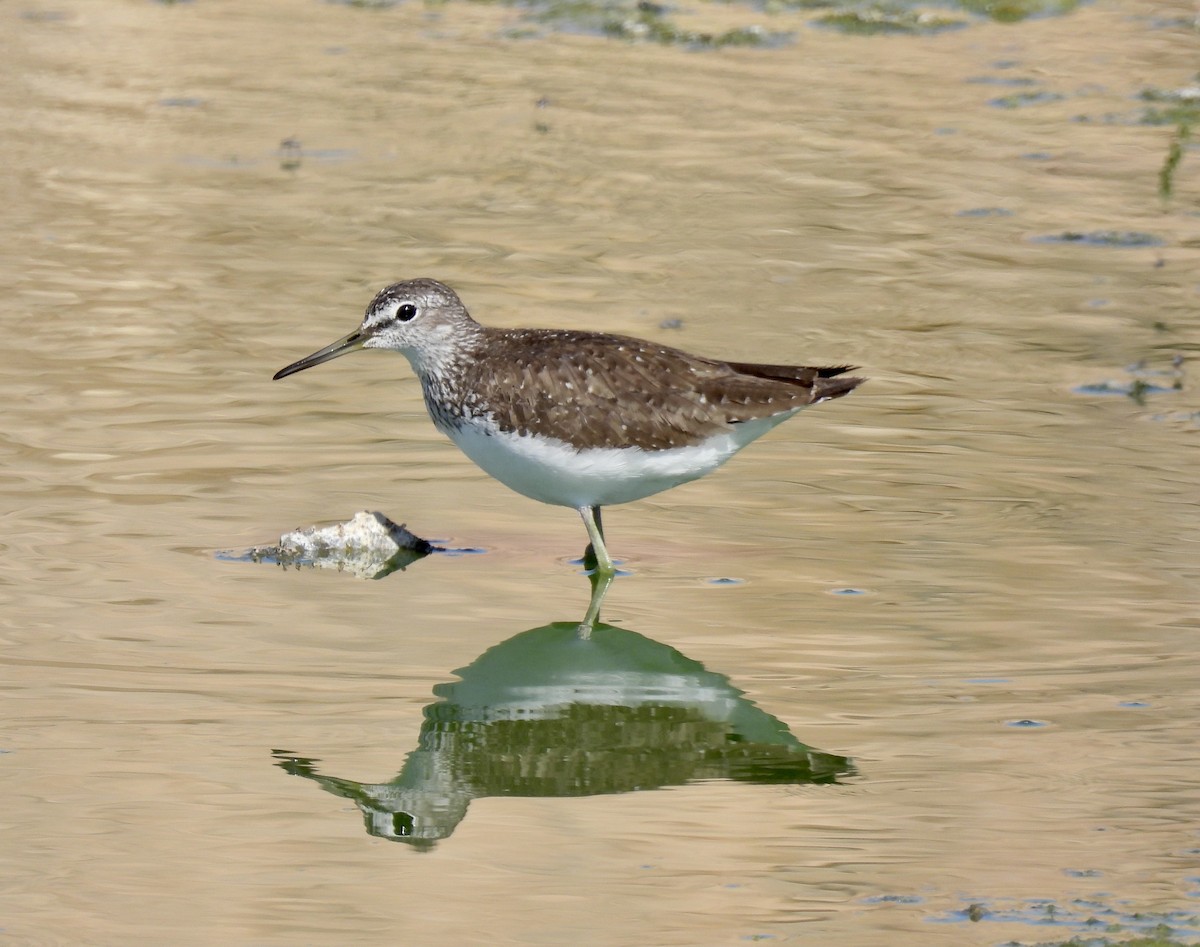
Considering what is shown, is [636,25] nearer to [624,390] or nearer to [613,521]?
[613,521]

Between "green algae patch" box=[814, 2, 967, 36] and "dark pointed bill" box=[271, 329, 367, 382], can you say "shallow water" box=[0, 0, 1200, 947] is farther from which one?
"green algae patch" box=[814, 2, 967, 36]

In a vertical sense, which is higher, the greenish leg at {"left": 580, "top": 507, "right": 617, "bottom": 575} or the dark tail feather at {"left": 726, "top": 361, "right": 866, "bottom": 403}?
the dark tail feather at {"left": 726, "top": 361, "right": 866, "bottom": 403}

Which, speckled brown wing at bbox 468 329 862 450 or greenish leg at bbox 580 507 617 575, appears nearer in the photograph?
speckled brown wing at bbox 468 329 862 450

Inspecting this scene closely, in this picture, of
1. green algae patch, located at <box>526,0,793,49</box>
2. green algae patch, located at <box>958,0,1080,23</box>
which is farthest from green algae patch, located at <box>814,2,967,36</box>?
green algae patch, located at <box>526,0,793,49</box>

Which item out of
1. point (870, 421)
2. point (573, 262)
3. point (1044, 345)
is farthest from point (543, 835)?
point (573, 262)

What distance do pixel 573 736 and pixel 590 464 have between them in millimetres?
1869

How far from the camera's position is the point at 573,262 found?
46.5ft

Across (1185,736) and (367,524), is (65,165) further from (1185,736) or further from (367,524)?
(1185,736)

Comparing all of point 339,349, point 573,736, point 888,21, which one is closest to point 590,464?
point 339,349

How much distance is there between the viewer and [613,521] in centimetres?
1041

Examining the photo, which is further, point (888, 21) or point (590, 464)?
point (888, 21)

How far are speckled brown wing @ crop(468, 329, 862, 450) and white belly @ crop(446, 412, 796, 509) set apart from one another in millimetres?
52

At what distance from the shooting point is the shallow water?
20.8 ft

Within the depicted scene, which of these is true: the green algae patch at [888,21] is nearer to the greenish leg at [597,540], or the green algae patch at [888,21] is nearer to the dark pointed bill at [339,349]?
the dark pointed bill at [339,349]
